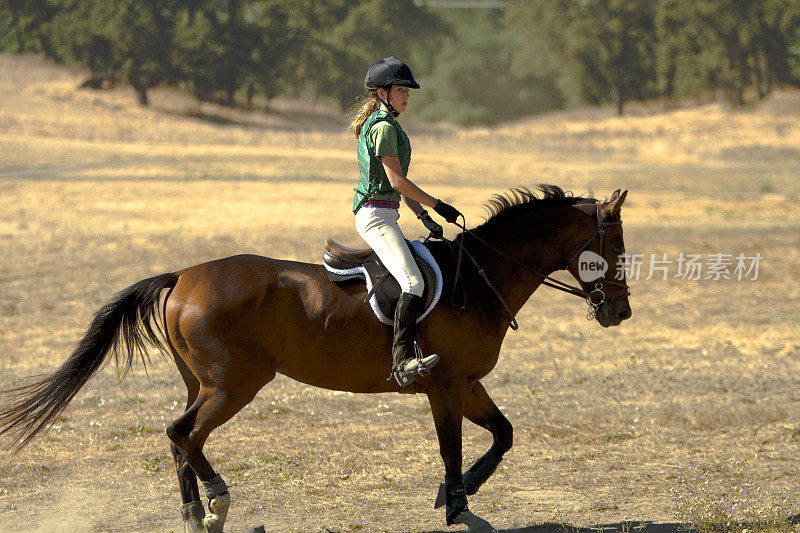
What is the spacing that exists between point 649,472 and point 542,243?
2963 mm

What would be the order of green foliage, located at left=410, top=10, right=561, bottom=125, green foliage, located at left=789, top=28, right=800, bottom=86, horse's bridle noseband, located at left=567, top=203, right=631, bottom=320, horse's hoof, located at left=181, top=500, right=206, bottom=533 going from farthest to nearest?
green foliage, located at left=410, top=10, right=561, bottom=125 → green foliage, located at left=789, top=28, right=800, bottom=86 → horse's bridle noseband, located at left=567, top=203, right=631, bottom=320 → horse's hoof, located at left=181, top=500, right=206, bottom=533

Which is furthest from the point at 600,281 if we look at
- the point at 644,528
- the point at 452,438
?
the point at 644,528

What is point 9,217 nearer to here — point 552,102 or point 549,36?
point 549,36

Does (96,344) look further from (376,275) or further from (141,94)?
(141,94)

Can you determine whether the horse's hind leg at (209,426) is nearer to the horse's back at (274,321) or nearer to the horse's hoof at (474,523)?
the horse's back at (274,321)

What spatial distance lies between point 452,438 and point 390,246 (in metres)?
1.43

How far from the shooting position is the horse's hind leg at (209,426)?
21.3 ft

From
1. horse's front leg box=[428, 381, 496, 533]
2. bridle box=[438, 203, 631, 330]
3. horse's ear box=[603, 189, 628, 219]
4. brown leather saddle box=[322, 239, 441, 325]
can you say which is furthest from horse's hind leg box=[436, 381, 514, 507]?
horse's ear box=[603, 189, 628, 219]

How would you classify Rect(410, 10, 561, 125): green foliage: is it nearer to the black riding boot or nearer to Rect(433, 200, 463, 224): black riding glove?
Rect(433, 200, 463, 224): black riding glove

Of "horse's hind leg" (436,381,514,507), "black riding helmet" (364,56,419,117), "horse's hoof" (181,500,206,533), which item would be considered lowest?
"horse's hoof" (181,500,206,533)

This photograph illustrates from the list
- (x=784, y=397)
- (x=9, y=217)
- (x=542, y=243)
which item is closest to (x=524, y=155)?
(x=9, y=217)

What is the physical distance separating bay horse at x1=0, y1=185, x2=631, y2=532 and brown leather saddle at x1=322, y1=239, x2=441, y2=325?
99 millimetres

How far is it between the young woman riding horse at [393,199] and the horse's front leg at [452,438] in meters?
0.28

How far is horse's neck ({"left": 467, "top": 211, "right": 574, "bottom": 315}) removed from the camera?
6961mm
